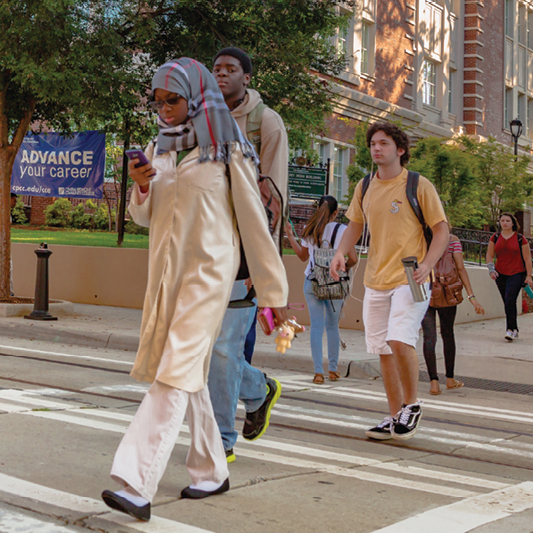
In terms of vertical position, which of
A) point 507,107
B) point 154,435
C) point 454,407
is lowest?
point 454,407

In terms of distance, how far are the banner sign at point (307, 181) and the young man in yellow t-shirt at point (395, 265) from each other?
9239 millimetres

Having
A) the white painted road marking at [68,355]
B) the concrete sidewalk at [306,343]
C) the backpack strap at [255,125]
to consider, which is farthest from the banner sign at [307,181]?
the backpack strap at [255,125]

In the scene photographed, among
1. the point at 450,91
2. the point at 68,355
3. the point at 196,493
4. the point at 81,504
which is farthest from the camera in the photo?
the point at 450,91

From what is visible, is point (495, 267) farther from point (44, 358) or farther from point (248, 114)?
point (248, 114)

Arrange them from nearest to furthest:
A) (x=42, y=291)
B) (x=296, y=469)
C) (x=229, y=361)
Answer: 1. (x=229, y=361)
2. (x=296, y=469)
3. (x=42, y=291)

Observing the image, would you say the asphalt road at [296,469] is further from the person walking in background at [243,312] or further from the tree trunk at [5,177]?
the tree trunk at [5,177]

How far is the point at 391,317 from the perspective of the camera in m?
5.61

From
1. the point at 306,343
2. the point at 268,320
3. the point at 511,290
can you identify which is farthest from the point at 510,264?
the point at 268,320

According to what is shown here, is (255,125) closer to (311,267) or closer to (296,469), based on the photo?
(296,469)

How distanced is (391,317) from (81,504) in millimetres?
2679

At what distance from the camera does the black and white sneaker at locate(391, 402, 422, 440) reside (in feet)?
18.5

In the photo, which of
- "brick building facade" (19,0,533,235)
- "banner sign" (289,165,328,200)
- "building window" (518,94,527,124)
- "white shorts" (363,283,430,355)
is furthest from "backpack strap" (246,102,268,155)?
"building window" (518,94,527,124)

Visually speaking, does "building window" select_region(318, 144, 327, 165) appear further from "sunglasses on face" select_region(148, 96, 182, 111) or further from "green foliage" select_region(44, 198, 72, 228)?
"sunglasses on face" select_region(148, 96, 182, 111)

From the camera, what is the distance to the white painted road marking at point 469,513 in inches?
141
